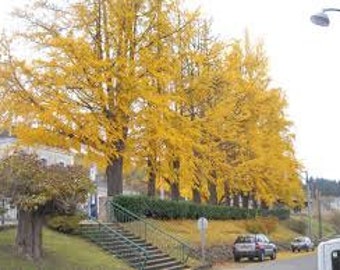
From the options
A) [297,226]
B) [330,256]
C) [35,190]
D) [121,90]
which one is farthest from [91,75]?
[297,226]

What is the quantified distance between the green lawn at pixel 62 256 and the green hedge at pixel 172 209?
587 centimetres

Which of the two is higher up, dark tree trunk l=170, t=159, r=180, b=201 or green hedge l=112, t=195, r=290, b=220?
dark tree trunk l=170, t=159, r=180, b=201

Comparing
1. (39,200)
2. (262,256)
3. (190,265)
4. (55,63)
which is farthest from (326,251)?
(262,256)

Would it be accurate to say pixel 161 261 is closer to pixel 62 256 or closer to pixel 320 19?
pixel 62 256

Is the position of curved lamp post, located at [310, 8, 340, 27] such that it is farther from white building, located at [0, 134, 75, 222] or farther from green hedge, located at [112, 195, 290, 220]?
green hedge, located at [112, 195, 290, 220]

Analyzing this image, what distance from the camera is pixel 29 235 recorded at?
2420 cm

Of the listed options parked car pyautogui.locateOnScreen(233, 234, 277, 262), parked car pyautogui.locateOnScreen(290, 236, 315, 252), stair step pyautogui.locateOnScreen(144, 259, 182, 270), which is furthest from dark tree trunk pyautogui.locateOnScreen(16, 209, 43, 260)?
parked car pyautogui.locateOnScreen(290, 236, 315, 252)

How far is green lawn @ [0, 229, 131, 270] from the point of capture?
2270 cm

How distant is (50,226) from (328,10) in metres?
20.4

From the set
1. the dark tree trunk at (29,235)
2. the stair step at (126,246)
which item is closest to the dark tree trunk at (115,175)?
the stair step at (126,246)

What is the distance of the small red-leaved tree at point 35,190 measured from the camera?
2339 cm

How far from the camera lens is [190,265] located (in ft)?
112

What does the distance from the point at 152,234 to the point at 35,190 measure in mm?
13101

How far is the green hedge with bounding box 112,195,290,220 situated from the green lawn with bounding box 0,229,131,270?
5.87 m
